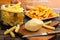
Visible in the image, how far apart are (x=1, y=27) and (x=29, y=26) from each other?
0.17 meters

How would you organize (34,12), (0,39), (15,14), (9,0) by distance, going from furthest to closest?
(9,0) < (34,12) < (15,14) < (0,39)

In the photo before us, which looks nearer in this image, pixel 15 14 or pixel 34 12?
pixel 15 14

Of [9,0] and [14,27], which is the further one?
[9,0]

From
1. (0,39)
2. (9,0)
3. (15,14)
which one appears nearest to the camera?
(0,39)

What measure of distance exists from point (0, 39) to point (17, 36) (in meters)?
0.08

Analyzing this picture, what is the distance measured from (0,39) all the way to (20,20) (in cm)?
18

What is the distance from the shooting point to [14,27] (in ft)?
2.75

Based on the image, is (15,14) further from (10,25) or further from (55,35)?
(55,35)

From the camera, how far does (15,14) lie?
0.89 metres

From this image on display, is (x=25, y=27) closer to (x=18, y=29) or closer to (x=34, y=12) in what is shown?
(x=18, y=29)

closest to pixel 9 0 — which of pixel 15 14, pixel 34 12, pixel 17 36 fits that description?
pixel 34 12

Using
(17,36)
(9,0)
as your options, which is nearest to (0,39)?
(17,36)

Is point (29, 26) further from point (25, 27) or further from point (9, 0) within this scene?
point (9, 0)

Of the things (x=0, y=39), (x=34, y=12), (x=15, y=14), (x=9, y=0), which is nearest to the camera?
(x=0, y=39)
